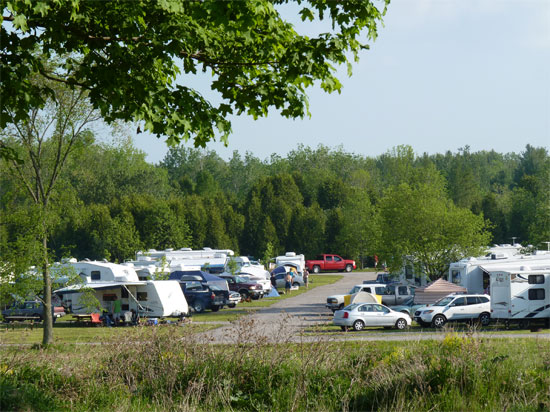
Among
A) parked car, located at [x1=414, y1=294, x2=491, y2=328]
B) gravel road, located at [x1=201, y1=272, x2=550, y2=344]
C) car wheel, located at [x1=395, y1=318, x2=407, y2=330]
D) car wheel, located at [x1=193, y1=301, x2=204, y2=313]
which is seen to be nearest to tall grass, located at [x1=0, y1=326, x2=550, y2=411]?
gravel road, located at [x1=201, y1=272, x2=550, y2=344]

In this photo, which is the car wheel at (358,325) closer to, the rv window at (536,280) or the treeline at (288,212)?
the rv window at (536,280)

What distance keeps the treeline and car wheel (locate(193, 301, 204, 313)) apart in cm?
798

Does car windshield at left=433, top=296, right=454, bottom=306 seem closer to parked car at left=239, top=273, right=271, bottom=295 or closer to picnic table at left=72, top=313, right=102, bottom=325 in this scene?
picnic table at left=72, top=313, right=102, bottom=325

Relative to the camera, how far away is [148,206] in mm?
68000

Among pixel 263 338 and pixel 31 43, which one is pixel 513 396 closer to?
pixel 263 338

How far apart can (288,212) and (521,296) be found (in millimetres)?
46896

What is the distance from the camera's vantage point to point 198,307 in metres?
35.5

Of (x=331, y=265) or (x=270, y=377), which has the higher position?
(x=270, y=377)

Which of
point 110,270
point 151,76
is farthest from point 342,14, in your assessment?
point 110,270

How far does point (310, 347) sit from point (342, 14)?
466 centimetres

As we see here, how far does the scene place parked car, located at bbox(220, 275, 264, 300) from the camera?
41438 mm

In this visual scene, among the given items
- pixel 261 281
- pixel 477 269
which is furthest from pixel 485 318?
pixel 261 281

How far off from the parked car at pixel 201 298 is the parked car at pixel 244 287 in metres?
5.26

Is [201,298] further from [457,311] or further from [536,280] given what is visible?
[536,280]
